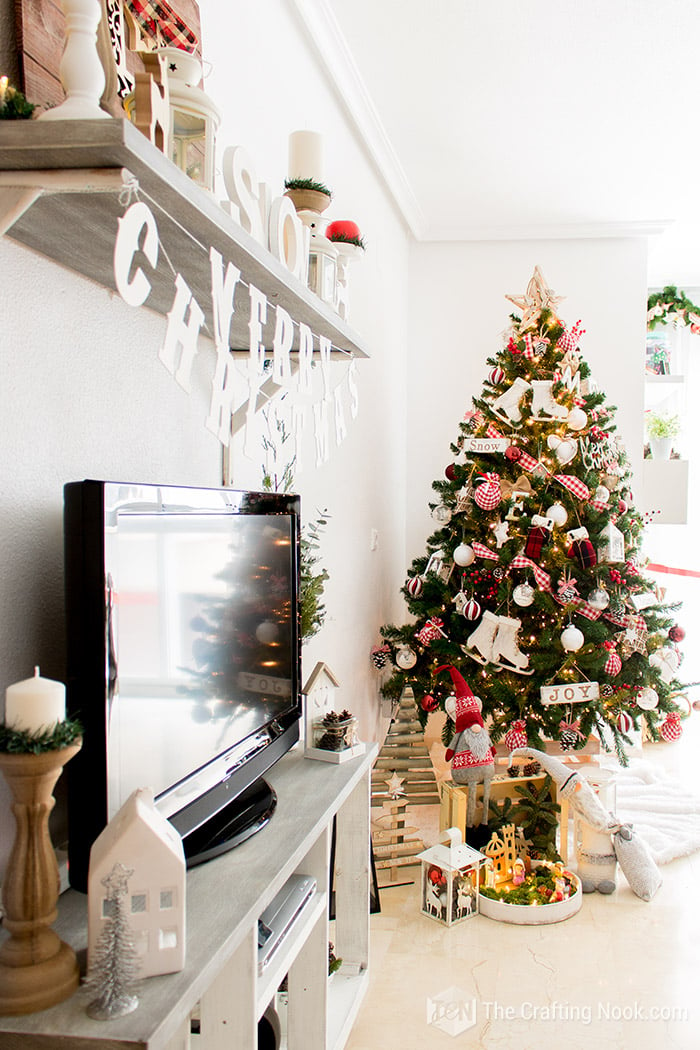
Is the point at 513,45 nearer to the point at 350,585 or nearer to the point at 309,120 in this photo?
the point at 309,120

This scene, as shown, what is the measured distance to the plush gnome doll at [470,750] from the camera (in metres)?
2.77

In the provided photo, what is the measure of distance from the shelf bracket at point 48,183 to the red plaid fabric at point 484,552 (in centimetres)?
237

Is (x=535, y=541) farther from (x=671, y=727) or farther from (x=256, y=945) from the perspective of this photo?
(x=256, y=945)

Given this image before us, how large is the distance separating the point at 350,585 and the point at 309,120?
153cm

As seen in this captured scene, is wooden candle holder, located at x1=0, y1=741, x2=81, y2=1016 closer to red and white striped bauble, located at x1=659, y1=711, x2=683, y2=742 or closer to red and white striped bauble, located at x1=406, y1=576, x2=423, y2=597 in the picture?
red and white striped bauble, located at x1=406, y1=576, x2=423, y2=597

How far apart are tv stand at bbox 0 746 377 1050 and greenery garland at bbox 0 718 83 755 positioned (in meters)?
0.27

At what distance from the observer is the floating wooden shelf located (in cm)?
80

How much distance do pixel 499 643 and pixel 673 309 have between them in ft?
9.41

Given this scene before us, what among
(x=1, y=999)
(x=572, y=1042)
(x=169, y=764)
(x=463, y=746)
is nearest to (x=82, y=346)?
(x=169, y=764)

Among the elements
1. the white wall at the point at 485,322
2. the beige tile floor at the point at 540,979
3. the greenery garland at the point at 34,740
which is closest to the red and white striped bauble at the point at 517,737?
the beige tile floor at the point at 540,979

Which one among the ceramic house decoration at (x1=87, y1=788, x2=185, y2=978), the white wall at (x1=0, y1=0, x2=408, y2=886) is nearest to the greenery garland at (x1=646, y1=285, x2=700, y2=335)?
the white wall at (x1=0, y1=0, x2=408, y2=886)

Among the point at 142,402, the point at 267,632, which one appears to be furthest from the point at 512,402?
the point at 142,402

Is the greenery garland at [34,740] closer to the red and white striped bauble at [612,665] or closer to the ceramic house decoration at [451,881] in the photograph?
the ceramic house decoration at [451,881]

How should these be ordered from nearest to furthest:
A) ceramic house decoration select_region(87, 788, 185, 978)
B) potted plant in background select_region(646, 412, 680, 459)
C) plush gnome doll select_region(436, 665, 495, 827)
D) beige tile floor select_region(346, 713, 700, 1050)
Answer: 1. ceramic house decoration select_region(87, 788, 185, 978)
2. beige tile floor select_region(346, 713, 700, 1050)
3. plush gnome doll select_region(436, 665, 495, 827)
4. potted plant in background select_region(646, 412, 680, 459)
